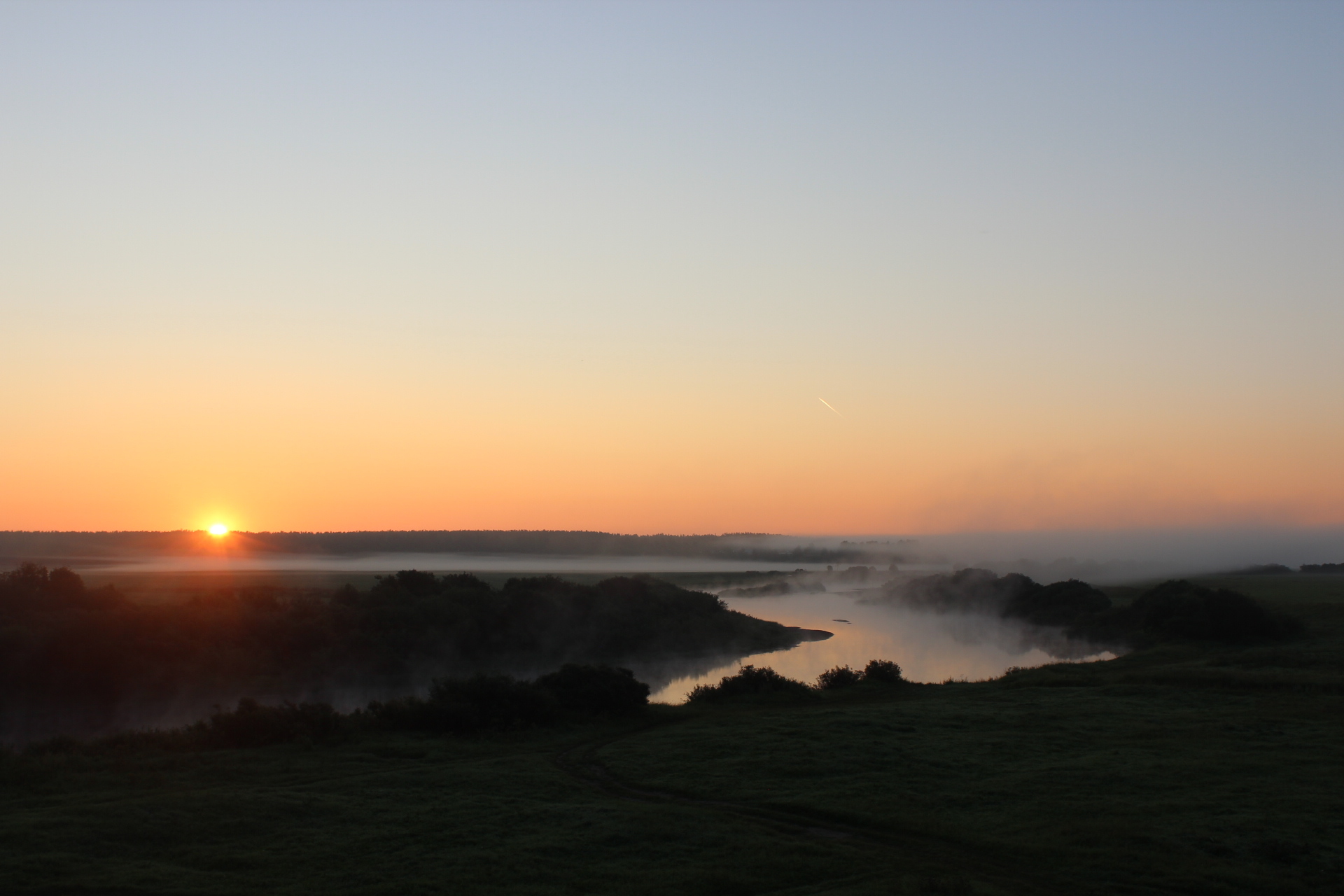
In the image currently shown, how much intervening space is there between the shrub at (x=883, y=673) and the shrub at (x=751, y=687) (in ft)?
14.2

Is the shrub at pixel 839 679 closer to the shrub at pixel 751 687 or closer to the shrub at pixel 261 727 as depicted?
the shrub at pixel 751 687

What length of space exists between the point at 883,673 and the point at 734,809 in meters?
25.1

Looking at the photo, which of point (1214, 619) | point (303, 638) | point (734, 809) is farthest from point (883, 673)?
point (303, 638)

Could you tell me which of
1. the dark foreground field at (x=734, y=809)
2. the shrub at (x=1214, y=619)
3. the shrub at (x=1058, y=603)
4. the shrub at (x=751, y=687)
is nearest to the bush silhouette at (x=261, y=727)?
the dark foreground field at (x=734, y=809)

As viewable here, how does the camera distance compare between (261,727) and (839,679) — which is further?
(839,679)

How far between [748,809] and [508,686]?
14.1 metres

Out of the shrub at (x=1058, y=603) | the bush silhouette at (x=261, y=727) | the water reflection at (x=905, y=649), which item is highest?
the bush silhouette at (x=261, y=727)

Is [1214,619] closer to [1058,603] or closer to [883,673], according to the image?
[883,673]

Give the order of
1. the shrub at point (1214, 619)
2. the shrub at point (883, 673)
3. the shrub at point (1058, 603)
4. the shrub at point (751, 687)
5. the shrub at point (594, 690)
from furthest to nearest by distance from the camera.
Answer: the shrub at point (1058, 603) → the shrub at point (1214, 619) → the shrub at point (883, 673) → the shrub at point (751, 687) → the shrub at point (594, 690)

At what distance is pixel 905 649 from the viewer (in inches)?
2948

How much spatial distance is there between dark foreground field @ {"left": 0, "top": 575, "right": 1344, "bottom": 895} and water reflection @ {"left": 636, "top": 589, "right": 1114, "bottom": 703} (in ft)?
75.0

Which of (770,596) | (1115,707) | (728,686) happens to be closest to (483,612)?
(728,686)

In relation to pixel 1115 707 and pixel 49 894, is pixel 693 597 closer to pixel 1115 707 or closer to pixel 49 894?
pixel 1115 707

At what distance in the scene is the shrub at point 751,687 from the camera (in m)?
39.5
